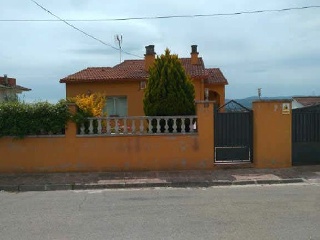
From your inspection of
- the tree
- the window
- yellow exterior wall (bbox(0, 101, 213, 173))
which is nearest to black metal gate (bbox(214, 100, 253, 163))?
yellow exterior wall (bbox(0, 101, 213, 173))

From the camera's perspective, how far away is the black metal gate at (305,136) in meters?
11.7

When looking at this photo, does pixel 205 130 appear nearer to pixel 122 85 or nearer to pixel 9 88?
pixel 122 85

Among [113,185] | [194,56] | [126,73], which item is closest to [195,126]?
[113,185]

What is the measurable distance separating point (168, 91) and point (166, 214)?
546 cm

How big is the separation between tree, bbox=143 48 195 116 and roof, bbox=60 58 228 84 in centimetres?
1036

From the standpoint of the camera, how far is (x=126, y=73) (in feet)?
82.5

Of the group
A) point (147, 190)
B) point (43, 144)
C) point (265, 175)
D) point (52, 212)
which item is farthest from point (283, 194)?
point (43, 144)

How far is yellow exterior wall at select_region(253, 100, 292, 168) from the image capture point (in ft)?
37.7

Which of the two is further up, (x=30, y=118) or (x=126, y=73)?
(x=126, y=73)

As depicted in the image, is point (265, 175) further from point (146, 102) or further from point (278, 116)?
point (146, 102)

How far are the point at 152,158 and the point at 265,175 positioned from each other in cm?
292

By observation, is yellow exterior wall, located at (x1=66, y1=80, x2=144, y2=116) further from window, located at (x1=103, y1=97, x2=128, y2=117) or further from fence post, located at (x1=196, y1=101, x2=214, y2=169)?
fence post, located at (x1=196, y1=101, x2=214, y2=169)

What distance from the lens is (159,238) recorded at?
5562 mm

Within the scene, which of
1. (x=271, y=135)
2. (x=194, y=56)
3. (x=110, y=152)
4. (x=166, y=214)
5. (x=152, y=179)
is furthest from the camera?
(x=194, y=56)
